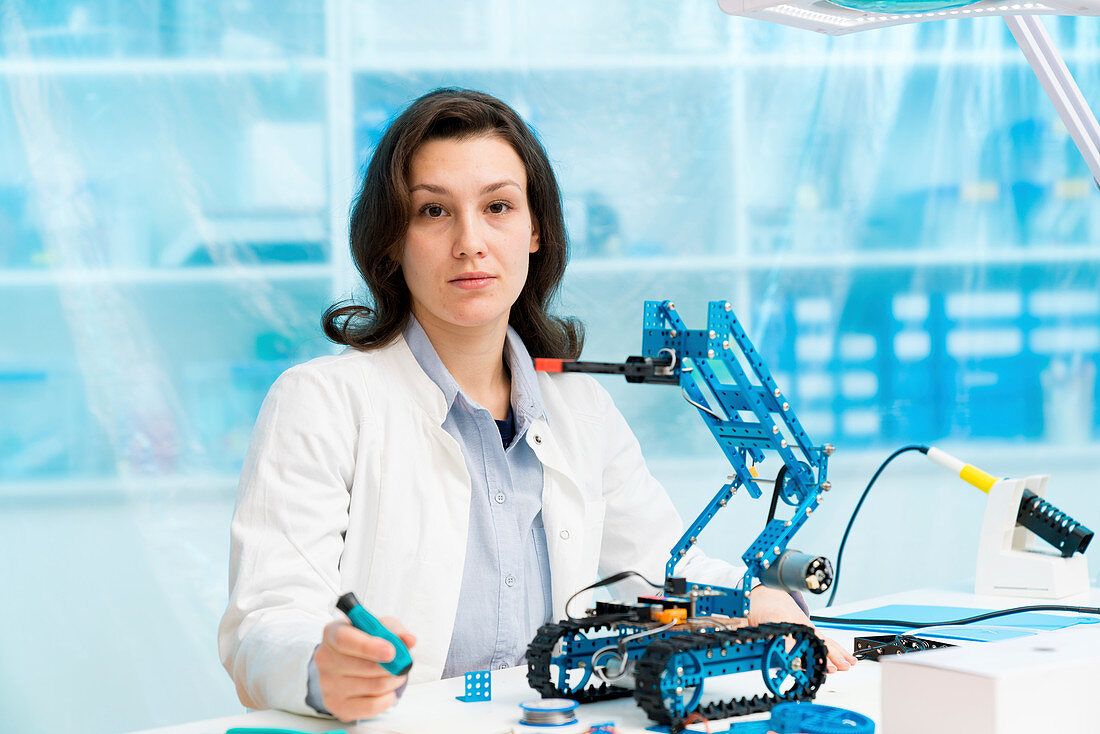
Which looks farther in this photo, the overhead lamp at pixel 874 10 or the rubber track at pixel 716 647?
the overhead lamp at pixel 874 10

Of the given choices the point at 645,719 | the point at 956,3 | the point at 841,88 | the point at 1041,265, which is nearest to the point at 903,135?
the point at 841,88

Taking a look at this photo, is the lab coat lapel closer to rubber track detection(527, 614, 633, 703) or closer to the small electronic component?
rubber track detection(527, 614, 633, 703)

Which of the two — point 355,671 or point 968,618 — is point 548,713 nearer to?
point 355,671

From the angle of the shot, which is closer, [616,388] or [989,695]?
[989,695]

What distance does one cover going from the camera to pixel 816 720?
2.64ft

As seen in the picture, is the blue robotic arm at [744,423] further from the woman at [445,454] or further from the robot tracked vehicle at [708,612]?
the woman at [445,454]

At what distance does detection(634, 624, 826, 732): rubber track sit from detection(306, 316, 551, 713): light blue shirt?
0.40 meters

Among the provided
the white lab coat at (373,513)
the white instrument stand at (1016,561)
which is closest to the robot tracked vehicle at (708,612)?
the white lab coat at (373,513)

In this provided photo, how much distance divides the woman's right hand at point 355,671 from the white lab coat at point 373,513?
10cm

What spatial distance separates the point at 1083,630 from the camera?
33.5 inches

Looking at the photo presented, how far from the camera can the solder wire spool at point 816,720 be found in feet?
2.59

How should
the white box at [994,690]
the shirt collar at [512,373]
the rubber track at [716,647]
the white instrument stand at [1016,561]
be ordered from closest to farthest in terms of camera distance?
the white box at [994,690] < the rubber track at [716,647] < the shirt collar at [512,373] < the white instrument stand at [1016,561]

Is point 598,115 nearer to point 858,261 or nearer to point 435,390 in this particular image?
point 858,261

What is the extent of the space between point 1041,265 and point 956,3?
189cm
